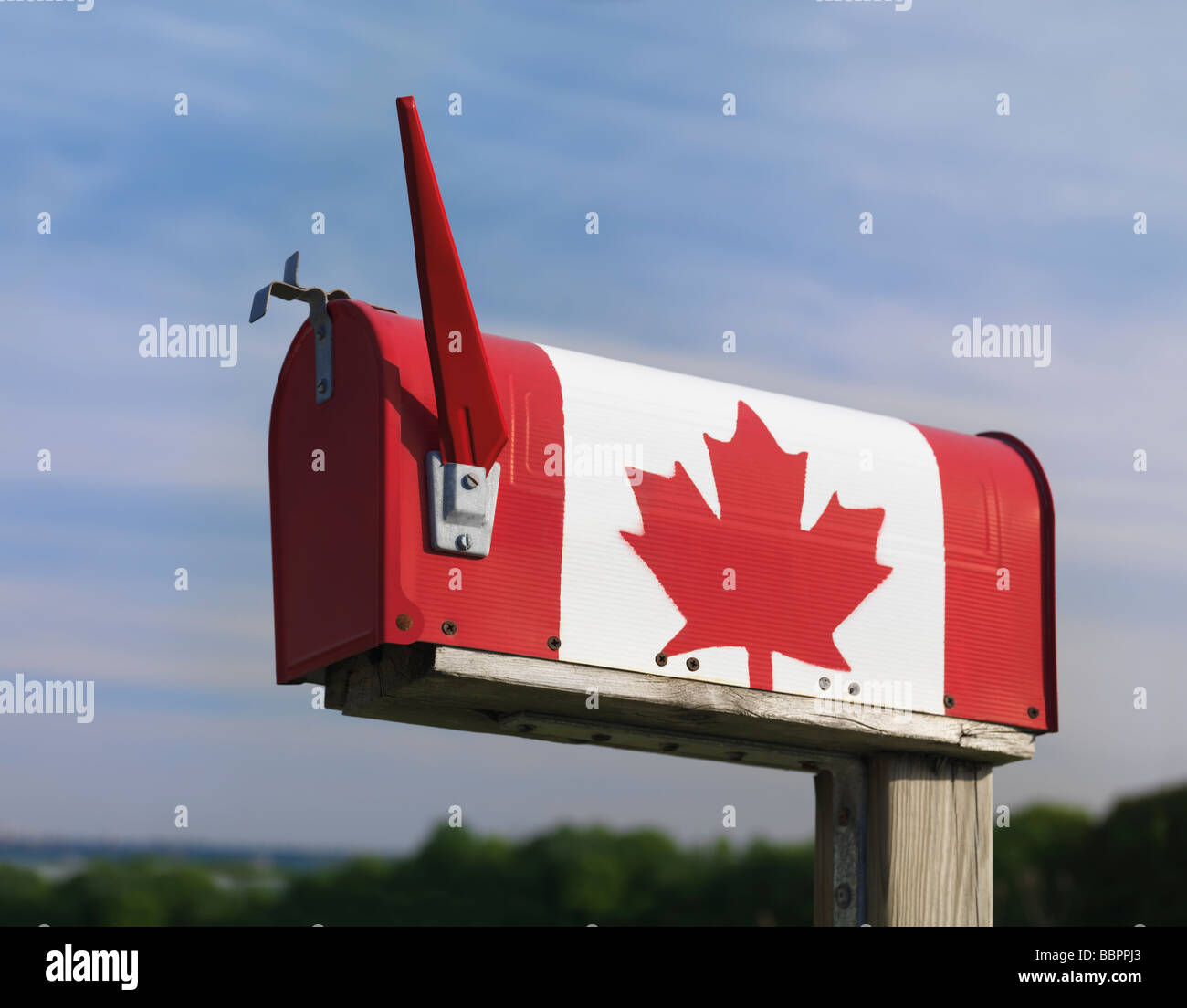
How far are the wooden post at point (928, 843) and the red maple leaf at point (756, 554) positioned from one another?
41cm

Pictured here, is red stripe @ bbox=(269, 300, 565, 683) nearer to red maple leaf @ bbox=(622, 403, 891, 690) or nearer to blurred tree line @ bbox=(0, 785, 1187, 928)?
red maple leaf @ bbox=(622, 403, 891, 690)

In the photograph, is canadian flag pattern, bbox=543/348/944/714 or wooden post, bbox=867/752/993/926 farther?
wooden post, bbox=867/752/993/926

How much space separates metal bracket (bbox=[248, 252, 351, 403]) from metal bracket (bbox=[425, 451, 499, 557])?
1.22 ft

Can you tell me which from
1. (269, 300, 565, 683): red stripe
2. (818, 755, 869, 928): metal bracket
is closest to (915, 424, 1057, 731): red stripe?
(818, 755, 869, 928): metal bracket

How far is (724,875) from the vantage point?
11.6m

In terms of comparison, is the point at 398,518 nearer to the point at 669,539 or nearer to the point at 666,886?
the point at 669,539

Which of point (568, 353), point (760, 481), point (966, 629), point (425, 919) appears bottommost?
point (425, 919)

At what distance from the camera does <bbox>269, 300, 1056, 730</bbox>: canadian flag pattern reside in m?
3.08
